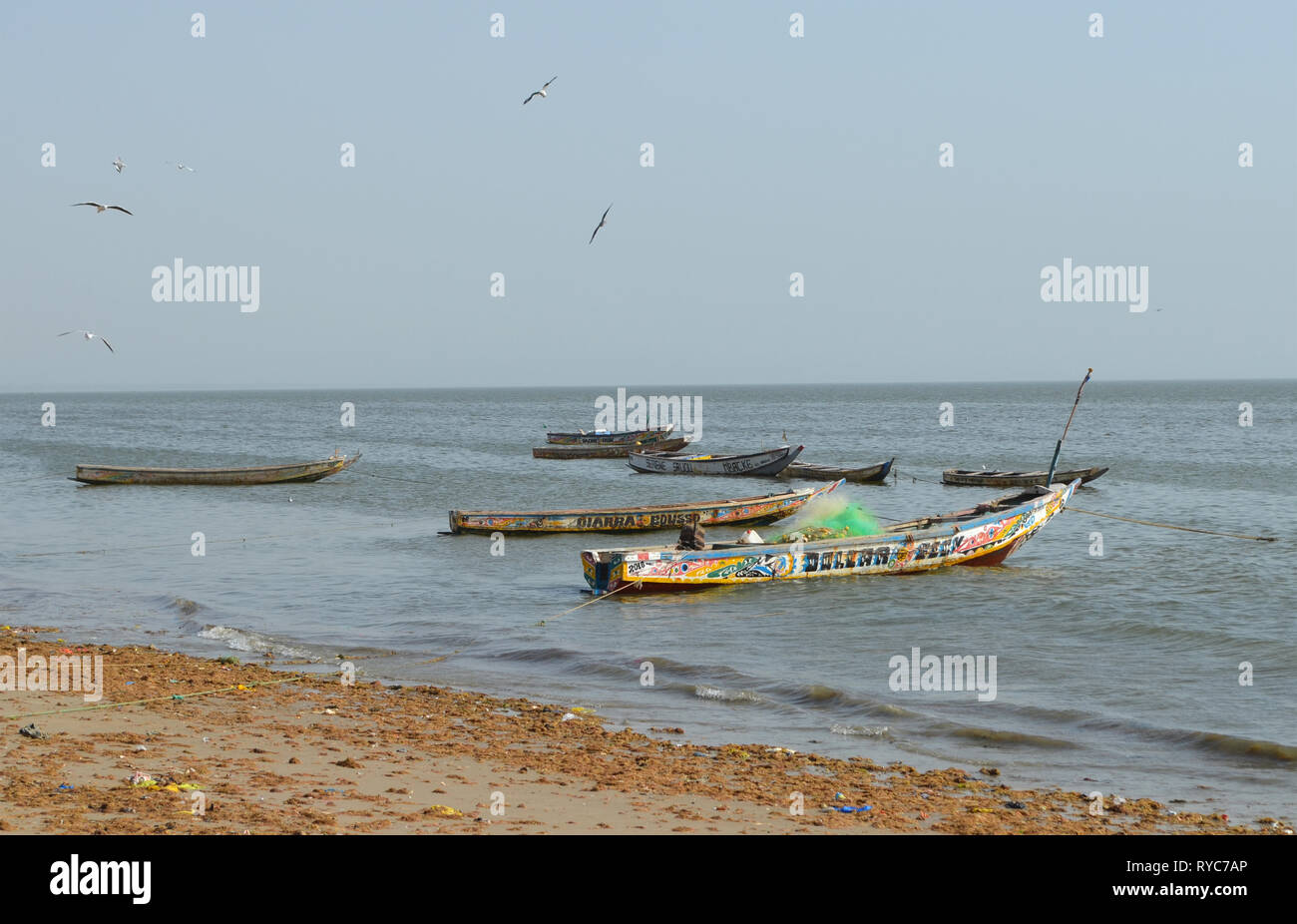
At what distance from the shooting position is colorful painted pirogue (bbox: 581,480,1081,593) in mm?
19734

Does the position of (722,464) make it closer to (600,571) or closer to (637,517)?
(637,517)

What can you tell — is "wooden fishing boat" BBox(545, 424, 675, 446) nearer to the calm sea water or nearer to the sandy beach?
the calm sea water

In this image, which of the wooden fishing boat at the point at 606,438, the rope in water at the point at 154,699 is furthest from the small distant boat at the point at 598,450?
the rope in water at the point at 154,699

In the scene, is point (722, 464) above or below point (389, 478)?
above

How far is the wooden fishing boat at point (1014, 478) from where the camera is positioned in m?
38.6

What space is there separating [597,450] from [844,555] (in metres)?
40.9

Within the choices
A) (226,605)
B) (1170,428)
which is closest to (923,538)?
(226,605)

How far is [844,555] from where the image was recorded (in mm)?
21062

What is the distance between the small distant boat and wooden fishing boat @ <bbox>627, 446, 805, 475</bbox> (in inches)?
370
